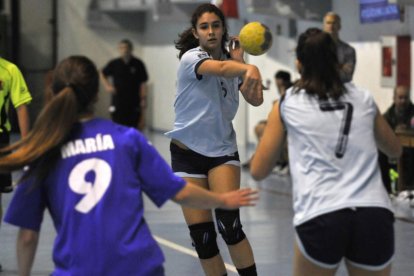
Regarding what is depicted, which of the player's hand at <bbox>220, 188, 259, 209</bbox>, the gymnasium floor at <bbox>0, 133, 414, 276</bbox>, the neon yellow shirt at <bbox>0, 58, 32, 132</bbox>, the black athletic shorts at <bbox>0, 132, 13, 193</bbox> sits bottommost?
the gymnasium floor at <bbox>0, 133, 414, 276</bbox>

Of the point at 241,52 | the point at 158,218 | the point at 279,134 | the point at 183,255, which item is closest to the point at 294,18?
the point at 158,218

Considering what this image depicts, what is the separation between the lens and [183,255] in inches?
358

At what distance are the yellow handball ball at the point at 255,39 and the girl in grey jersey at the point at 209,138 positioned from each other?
11 cm

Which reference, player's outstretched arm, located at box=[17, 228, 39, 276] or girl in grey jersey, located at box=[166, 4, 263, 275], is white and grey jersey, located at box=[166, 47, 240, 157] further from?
player's outstretched arm, located at box=[17, 228, 39, 276]

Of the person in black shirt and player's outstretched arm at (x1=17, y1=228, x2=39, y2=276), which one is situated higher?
player's outstretched arm at (x1=17, y1=228, x2=39, y2=276)

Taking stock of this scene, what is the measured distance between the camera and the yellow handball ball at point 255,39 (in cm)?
662

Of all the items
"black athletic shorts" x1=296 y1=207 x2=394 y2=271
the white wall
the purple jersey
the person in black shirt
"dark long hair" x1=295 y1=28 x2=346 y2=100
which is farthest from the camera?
the person in black shirt

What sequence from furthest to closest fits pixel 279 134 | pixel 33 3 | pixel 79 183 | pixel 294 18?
1. pixel 33 3
2. pixel 294 18
3. pixel 279 134
4. pixel 79 183

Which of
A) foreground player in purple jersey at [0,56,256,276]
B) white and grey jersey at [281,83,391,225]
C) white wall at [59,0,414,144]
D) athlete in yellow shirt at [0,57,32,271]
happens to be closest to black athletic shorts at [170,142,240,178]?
athlete in yellow shirt at [0,57,32,271]

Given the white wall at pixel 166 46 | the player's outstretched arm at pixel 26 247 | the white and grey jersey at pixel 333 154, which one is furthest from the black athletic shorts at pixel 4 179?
the white wall at pixel 166 46

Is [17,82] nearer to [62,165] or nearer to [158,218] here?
[158,218]

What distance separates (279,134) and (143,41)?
73.3 ft

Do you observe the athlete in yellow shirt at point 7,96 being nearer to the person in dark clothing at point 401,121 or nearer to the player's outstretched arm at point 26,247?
the player's outstretched arm at point 26,247

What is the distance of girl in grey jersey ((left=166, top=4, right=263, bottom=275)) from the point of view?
6.72 m
